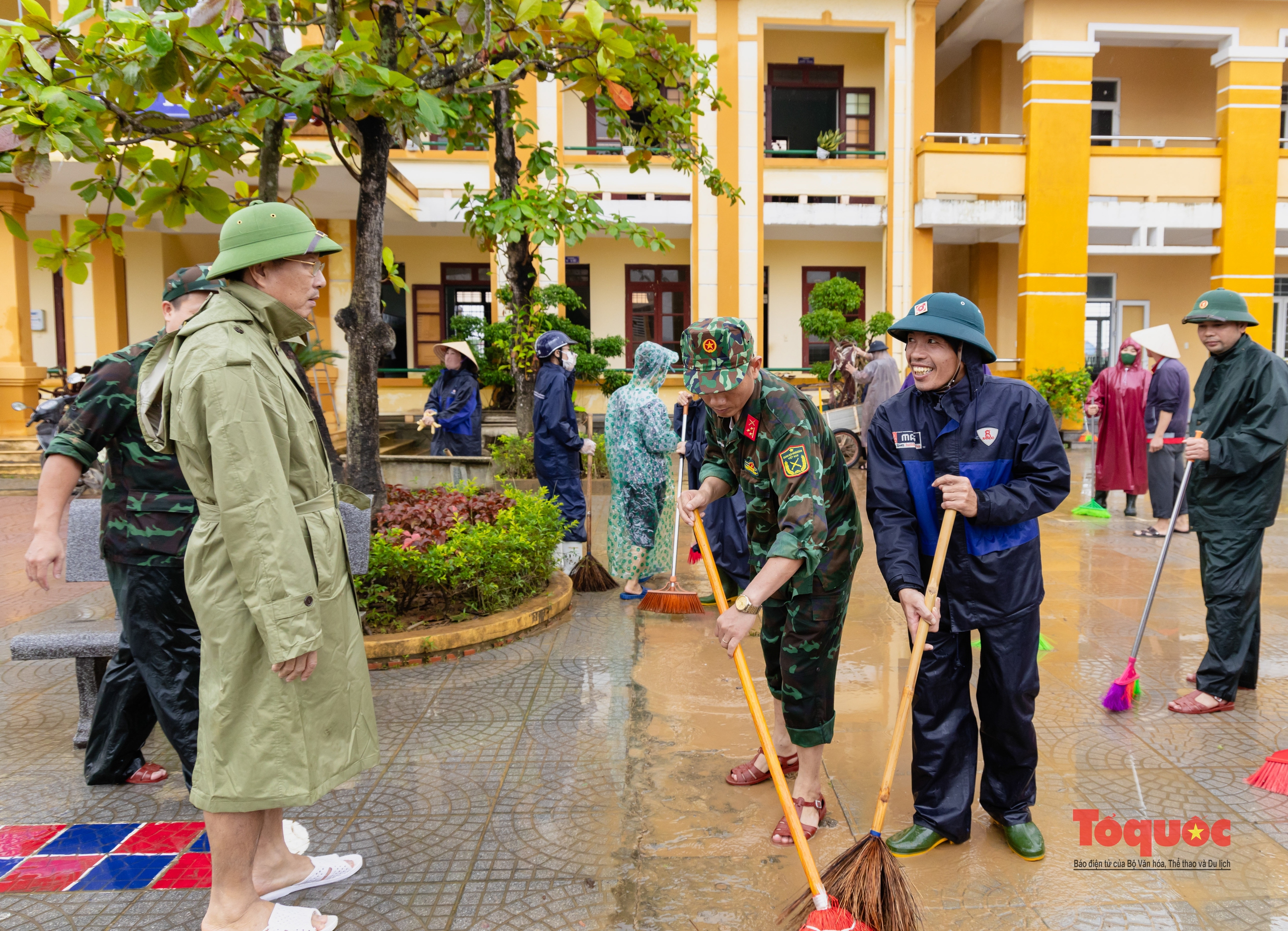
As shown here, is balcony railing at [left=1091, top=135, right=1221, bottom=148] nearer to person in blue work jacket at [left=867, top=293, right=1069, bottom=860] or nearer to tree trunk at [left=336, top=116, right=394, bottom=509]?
tree trunk at [left=336, top=116, right=394, bottom=509]

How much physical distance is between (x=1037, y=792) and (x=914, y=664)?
121 centimetres

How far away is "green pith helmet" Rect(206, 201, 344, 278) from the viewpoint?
249cm

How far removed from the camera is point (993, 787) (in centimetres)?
305

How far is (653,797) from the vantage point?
3418mm

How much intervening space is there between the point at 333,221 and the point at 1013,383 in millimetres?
14811

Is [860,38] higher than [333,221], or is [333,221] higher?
[860,38]

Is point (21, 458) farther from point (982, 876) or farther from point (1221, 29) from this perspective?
point (1221, 29)

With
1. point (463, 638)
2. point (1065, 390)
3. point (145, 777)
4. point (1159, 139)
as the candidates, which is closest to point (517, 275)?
point (463, 638)

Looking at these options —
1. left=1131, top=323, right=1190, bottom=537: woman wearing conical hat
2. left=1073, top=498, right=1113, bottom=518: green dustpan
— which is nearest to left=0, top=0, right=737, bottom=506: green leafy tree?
left=1131, top=323, right=1190, bottom=537: woman wearing conical hat

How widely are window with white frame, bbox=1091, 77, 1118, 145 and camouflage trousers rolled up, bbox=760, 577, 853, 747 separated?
1899 cm

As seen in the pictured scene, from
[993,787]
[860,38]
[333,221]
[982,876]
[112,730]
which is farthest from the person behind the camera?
[860,38]

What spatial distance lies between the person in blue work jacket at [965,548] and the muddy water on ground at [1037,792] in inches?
8.4

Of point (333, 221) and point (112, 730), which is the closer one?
point (112, 730)

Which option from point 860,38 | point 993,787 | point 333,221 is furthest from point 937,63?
point 993,787
